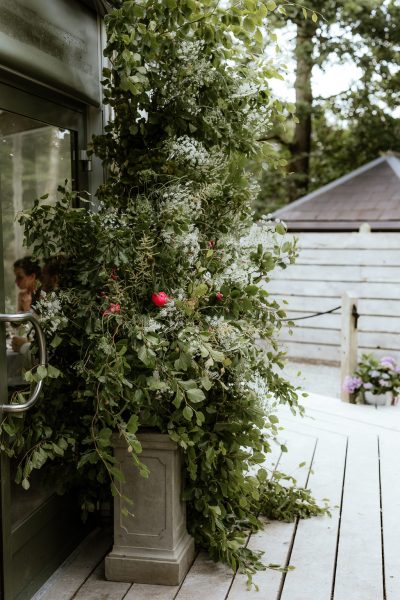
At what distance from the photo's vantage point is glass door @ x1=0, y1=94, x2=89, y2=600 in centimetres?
304

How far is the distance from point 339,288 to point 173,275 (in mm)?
7736

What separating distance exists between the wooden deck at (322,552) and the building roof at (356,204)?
5726 mm

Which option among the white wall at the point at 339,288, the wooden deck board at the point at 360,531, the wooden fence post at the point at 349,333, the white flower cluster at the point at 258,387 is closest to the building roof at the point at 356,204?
the white wall at the point at 339,288

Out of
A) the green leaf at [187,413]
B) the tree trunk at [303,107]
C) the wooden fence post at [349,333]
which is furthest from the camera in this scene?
the tree trunk at [303,107]

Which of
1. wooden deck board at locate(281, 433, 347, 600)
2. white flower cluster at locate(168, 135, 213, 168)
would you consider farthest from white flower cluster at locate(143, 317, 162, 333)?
wooden deck board at locate(281, 433, 347, 600)

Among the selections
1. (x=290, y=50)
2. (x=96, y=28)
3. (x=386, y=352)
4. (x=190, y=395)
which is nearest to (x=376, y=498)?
(x=190, y=395)

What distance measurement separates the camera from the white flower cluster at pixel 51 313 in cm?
317

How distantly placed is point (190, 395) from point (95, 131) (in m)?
1.62

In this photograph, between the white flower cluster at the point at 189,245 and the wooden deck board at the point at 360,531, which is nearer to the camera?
the white flower cluster at the point at 189,245

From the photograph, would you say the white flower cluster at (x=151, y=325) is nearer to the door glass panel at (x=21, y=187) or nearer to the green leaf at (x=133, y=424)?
the green leaf at (x=133, y=424)

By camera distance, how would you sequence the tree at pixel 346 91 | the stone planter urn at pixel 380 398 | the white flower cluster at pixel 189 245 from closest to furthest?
the white flower cluster at pixel 189 245 < the stone planter urn at pixel 380 398 < the tree at pixel 346 91

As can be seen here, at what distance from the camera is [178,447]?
341cm

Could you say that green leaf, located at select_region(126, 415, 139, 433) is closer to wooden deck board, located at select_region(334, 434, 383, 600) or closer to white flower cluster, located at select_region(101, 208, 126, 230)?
white flower cluster, located at select_region(101, 208, 126, 230)

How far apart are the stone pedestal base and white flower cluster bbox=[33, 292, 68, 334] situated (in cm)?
59
